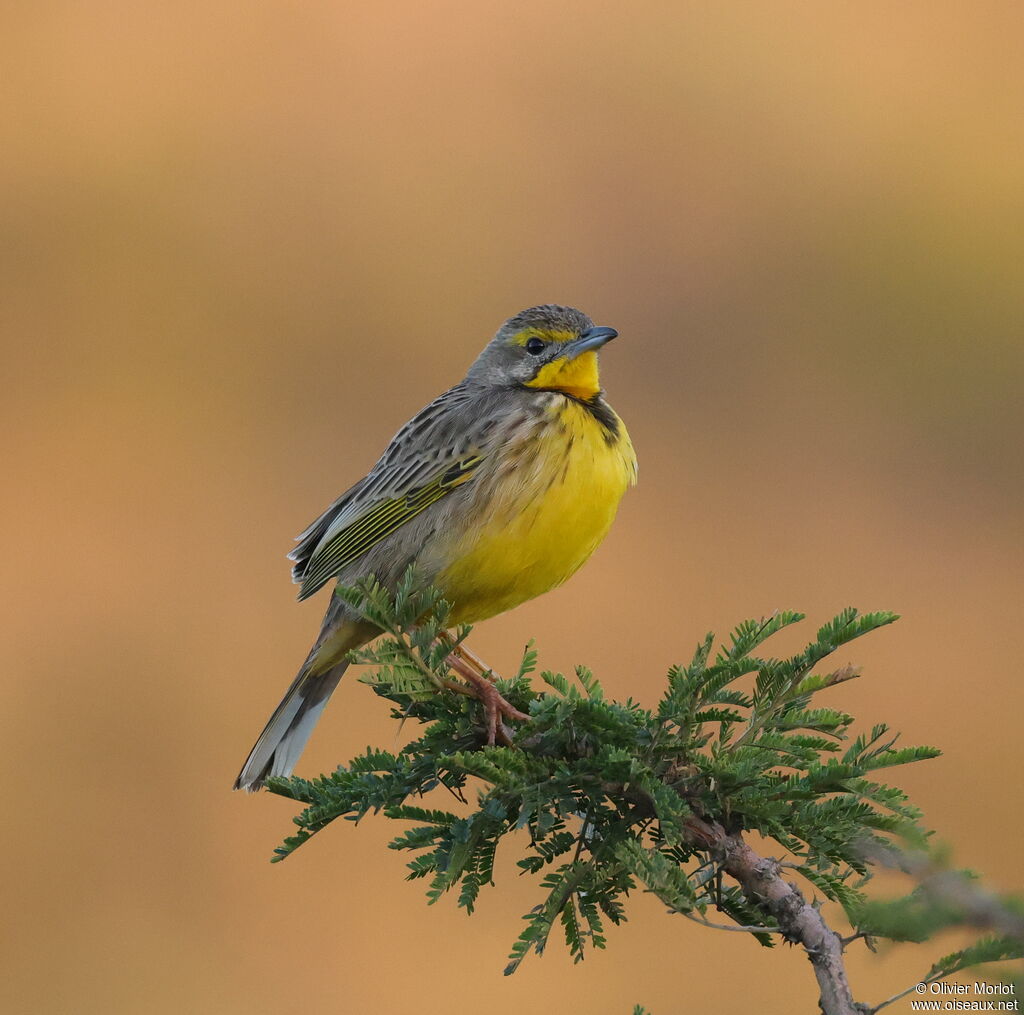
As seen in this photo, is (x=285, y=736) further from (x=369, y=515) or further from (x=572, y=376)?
(x=572, y=376)

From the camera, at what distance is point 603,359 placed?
1387 centimetres

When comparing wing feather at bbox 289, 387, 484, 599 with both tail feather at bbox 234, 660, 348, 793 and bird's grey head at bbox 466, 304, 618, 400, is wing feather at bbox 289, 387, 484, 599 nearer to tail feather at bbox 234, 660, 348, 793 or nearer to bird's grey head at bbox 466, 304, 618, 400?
bird's grey head at bbox 466, 304, 618, 400

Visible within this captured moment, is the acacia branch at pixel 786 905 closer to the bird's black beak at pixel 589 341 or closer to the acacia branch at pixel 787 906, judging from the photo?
the acacia branch at pixel 787 906

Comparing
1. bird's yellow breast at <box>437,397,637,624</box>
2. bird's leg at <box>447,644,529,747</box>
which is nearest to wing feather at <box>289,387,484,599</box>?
bird's yellow breast at <box>437,397,637,624</box>

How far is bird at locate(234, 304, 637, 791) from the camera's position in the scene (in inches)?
199

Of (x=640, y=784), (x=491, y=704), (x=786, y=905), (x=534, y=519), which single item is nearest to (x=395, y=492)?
(x=534, y=519)

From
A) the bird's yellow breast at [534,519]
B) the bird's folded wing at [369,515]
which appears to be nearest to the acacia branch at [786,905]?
the bird's yellow breast at [534,519]

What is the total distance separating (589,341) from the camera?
5707 millimetres

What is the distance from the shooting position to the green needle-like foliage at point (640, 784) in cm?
290

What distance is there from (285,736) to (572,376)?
1901 millimetres

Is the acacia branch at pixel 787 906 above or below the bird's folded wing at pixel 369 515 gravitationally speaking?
below

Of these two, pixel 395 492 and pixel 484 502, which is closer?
pixel 484 502

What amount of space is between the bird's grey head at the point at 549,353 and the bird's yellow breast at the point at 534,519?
0.49 meters

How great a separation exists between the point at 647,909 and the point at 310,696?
13.9ft
